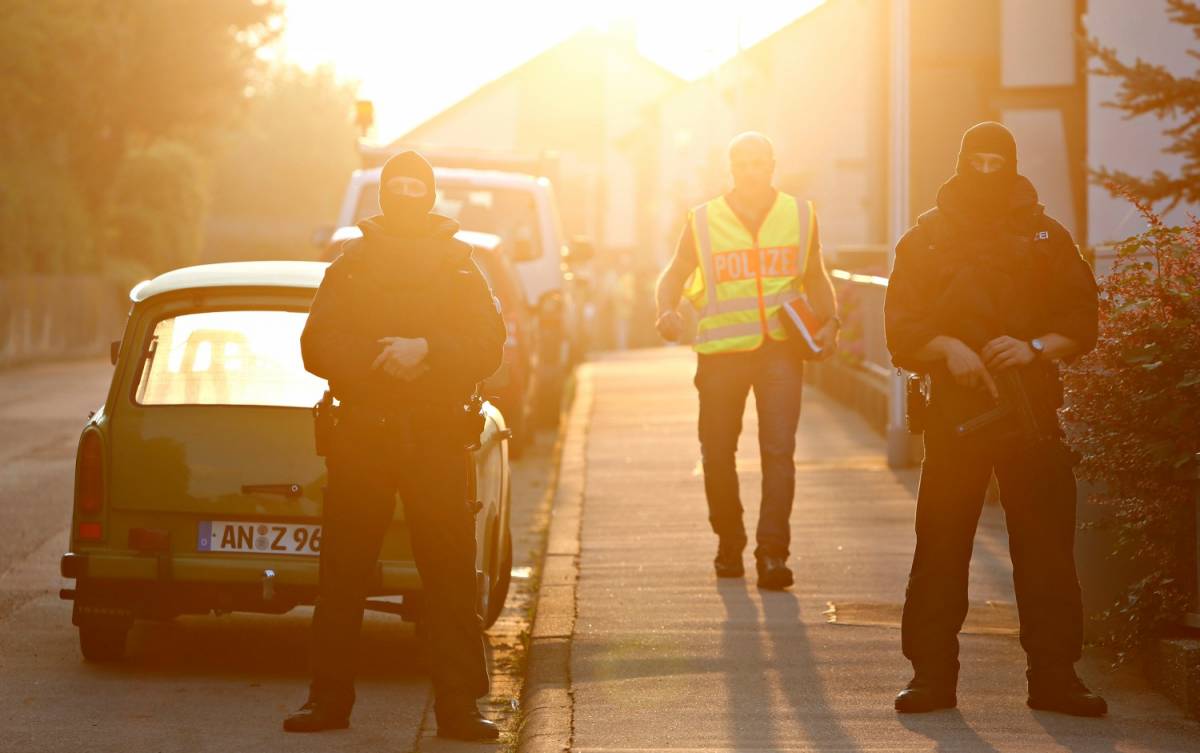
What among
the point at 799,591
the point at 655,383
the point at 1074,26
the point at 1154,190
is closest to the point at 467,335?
the point at 799,591

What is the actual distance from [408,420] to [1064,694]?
2255 millimetres

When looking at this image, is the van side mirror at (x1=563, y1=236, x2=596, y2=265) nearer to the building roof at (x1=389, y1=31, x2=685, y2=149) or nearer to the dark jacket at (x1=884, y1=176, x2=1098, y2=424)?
the dark jacket at (x1=884, y1=176, x2=1098, y2=424)

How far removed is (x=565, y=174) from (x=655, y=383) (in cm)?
5351

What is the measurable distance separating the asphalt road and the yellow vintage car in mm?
285

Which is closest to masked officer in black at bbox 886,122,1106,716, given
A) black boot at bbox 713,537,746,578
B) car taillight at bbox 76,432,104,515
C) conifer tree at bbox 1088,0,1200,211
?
black boot at bbox 713,537,746,578

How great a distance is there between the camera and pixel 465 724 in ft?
21.8

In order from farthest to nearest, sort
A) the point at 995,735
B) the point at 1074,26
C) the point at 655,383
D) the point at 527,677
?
1. the point at 655,383
2. the point at 1074,26
3. the point at 527,677
4. the point at 995,735

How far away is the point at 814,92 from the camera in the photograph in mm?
37031

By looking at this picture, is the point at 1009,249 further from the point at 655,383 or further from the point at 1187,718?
the point at 655,383

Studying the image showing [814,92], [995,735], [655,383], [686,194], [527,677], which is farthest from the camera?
[686,194]

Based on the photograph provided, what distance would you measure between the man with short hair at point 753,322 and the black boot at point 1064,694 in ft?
8.51

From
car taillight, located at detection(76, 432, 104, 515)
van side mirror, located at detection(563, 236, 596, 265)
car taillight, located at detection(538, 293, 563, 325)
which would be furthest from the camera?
van side mirror, located at detection(563, 236, 596, 265)

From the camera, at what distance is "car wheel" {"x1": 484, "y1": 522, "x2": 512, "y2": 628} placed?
8.53 m

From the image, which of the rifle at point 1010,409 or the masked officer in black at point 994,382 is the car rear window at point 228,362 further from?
the rifle at point 1010,409
